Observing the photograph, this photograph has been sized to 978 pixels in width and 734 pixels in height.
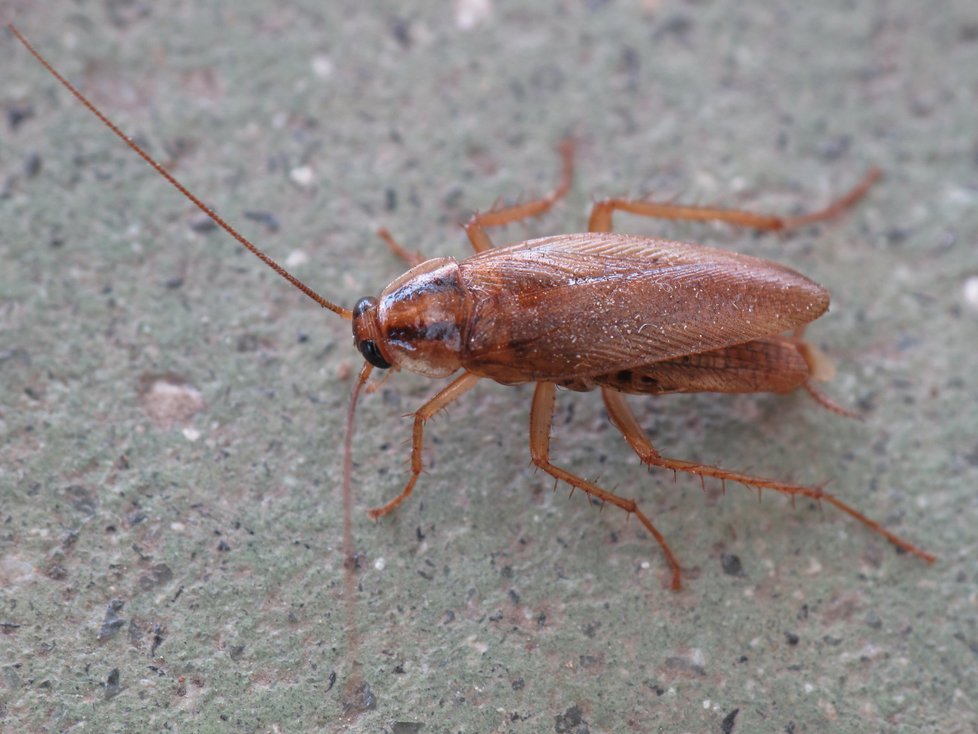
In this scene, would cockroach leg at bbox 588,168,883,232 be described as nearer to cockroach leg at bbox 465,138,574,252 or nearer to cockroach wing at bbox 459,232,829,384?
cockroach leg at bbox 465,138,574,252

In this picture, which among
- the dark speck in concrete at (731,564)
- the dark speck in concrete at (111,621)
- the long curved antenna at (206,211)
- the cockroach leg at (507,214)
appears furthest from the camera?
the cockroach leg at (507,214)

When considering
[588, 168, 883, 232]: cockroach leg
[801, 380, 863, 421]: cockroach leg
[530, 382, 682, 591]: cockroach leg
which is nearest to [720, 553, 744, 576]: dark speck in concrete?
[530, 382, 682, 591]: cockroach leg

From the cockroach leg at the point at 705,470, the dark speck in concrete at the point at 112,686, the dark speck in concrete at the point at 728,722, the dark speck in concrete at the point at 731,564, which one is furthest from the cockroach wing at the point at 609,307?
the dark speck in concrete at the point at 112,686

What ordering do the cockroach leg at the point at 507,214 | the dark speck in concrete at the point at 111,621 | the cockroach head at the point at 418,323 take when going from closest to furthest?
the dark speck in concrete at the point at 111,621
the cockroach head at the point at 418,323
the cockroach leg at the point at 507,214

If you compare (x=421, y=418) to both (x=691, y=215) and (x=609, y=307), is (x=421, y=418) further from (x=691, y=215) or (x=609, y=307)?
(x=691, y=215)

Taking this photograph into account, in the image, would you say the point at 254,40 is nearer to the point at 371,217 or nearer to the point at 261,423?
the point at 371,217

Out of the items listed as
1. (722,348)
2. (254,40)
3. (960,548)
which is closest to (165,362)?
(254,40)

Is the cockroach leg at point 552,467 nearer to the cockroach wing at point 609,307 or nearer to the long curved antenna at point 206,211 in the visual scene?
the cockroach wing at point 609,307

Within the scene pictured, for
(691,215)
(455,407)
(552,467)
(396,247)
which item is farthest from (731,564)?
(396,247)
